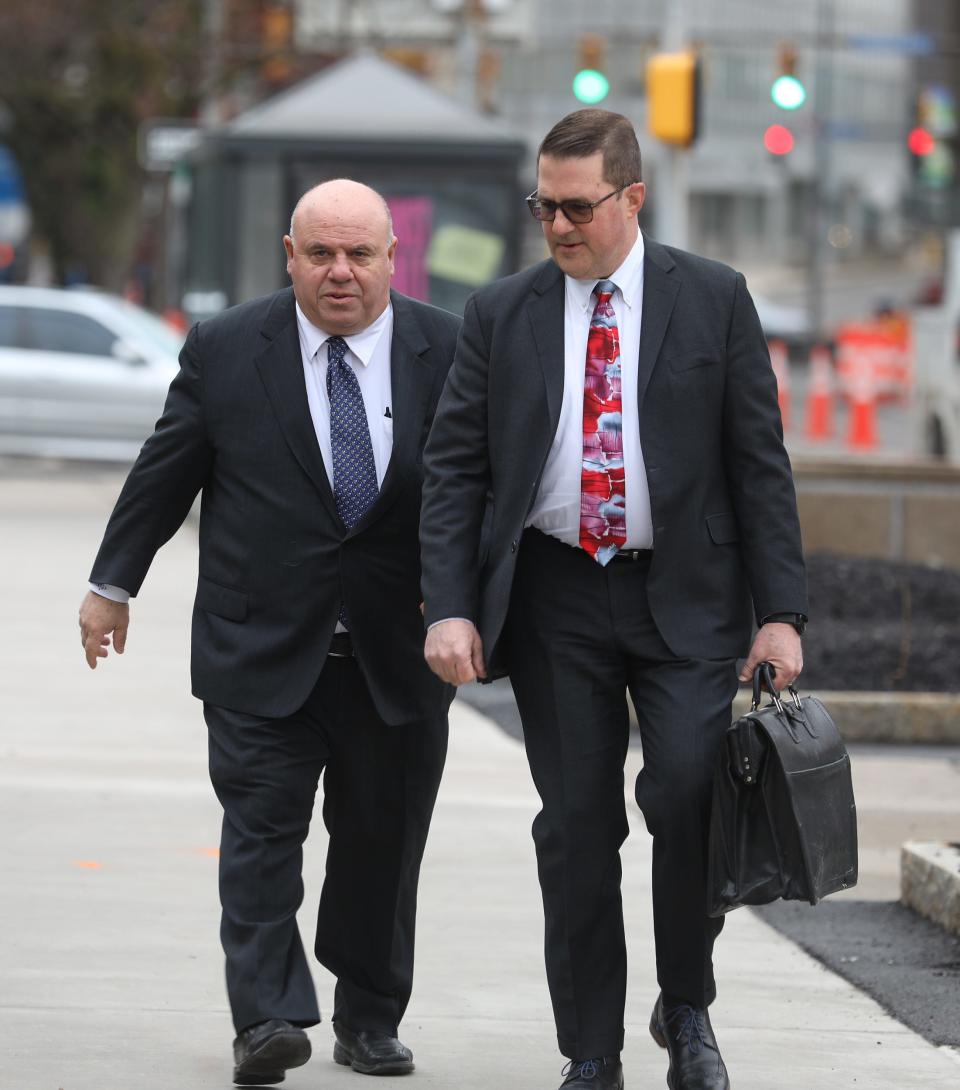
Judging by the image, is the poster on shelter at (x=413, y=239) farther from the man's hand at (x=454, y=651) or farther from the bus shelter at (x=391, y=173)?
the man's hand at (x=454, y=651)

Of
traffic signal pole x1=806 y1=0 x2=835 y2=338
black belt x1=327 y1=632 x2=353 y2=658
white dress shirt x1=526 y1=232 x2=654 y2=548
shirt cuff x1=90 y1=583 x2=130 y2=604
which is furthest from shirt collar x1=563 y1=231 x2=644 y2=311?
traffic signal pole x1=806 y1=0 x2=835 y2=338

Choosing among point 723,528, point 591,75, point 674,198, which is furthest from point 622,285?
point 591,75

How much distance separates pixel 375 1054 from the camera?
480 centimetres

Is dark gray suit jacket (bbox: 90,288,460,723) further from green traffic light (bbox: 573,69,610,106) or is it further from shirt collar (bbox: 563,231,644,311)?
green traffic light (bbox: 573,69,610,106)

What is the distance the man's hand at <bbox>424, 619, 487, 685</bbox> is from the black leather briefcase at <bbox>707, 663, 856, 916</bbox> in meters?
0.49

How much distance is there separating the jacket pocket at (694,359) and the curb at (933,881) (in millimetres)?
2173

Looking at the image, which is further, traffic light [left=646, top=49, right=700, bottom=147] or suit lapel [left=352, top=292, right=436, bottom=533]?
traffic light [left=646, top=49, right=700, bottom=147]

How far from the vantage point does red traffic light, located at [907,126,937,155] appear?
86.4 feet

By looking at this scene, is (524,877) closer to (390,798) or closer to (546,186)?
(390,798)

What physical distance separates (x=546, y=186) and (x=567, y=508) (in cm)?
59

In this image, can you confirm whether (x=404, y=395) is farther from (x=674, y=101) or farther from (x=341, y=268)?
(x=674, y=101)

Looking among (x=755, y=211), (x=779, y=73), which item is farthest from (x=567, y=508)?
(x=755, y=211)

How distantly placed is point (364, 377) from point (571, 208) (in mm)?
615

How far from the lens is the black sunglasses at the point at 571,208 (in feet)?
14.4
